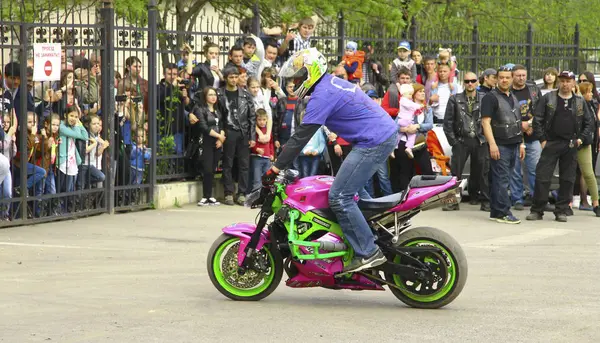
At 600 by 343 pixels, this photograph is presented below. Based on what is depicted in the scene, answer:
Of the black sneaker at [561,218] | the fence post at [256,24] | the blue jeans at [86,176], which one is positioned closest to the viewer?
the blue jeans at [86,176]

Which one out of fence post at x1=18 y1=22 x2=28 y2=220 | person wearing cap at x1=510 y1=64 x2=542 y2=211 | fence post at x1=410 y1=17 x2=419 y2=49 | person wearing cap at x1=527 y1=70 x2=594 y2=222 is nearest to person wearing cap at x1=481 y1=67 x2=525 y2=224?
person wearing cap at x1=527 y1=70 x2=594 y2=222

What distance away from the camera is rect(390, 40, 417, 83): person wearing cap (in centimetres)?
1900

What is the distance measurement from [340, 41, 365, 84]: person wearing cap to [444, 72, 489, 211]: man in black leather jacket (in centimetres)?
208

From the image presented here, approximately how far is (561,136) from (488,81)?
169 cm

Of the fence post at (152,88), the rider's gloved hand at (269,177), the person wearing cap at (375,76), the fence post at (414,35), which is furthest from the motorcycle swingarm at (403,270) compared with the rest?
the fence post at (414,35)

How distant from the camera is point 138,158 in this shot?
15.8m

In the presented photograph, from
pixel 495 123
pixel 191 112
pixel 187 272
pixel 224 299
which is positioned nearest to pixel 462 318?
pixel 224 299

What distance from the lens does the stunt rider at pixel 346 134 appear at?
9219 mm

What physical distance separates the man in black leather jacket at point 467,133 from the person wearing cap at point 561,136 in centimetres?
101

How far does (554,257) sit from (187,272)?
12.4 ft

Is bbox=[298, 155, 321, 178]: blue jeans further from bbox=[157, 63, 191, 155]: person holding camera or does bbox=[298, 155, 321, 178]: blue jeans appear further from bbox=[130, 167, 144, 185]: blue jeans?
bbox=[130, 167, 144, 185]: blue jeans

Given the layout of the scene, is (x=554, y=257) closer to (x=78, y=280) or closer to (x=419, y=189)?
(x=419, y=189)

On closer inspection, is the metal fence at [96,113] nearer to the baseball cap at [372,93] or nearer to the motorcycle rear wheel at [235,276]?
the baseball cap at [372,93]

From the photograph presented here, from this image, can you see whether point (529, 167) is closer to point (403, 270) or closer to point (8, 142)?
point (8, 142)
